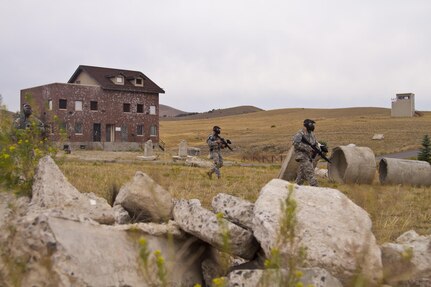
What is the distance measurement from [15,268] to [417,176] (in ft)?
55.0

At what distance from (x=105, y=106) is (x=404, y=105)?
44605 millimetres

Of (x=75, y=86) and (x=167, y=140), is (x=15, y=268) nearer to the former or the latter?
(x=75, y=86)

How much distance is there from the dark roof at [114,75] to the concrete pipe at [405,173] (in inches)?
1382

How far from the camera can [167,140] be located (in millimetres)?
70938

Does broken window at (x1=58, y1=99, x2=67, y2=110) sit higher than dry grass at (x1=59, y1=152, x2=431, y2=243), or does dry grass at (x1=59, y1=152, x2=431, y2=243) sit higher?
broken window at (x1=58, y1=99, x2=67, y2=110)

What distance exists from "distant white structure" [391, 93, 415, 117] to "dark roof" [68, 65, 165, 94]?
38.6 metres

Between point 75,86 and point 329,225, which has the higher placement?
point 75,86

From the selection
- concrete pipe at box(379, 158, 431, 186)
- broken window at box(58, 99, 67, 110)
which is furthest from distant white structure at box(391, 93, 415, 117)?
concrete pipe at box(379, 158, 431, 186)

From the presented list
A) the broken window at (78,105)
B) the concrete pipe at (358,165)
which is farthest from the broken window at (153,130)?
the concrete pipe at (358,165)

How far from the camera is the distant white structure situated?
7532 cm

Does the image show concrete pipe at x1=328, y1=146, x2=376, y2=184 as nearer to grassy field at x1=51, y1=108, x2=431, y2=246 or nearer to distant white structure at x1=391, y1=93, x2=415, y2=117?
grassy field at x1=51, y1=108, x2=431, y2=246

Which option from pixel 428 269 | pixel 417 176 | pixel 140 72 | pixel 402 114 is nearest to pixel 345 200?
pixel 428 269

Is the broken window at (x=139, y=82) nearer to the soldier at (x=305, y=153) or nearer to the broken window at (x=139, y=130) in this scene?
the broken window at (x=139, y=130)

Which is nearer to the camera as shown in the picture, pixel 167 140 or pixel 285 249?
pixel 285 249
